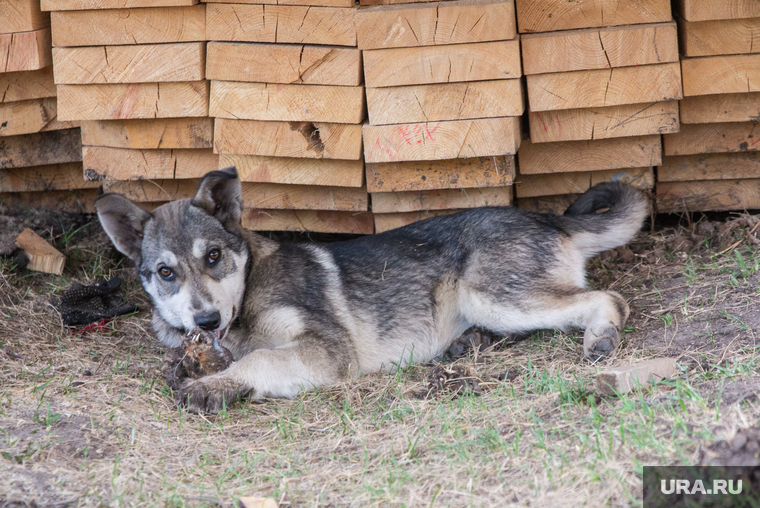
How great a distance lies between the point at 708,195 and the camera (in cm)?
579

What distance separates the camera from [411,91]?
5035mm

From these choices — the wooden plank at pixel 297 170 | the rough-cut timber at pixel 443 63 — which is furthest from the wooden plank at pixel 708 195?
the wooden plank at pixel 297 170

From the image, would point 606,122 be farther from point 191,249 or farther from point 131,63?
point 131,63

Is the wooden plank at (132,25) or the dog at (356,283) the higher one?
the wooden plank at (132,25)

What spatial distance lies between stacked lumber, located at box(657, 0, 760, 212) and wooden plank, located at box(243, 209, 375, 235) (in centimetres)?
261

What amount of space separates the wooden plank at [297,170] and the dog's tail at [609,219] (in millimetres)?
1718

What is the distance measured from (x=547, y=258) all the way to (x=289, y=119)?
2.22m

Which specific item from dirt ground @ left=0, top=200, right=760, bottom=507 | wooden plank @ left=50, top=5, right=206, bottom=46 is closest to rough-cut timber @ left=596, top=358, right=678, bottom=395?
dirt ground @ left=0, top=200, right=760, bottom=507

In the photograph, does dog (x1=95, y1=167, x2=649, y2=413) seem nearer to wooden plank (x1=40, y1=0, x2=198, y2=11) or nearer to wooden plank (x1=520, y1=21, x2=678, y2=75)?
wooden plank (x1=520, y1=21, x2=678, y2=75)

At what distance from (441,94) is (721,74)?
83.4 inches

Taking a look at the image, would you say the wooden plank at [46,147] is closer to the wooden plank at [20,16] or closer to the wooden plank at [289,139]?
the wooden plank at [20,16]

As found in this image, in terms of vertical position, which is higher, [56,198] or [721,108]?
[721,108]

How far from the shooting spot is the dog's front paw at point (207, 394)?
3961 millimetres

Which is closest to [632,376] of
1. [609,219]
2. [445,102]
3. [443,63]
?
[609,219]
